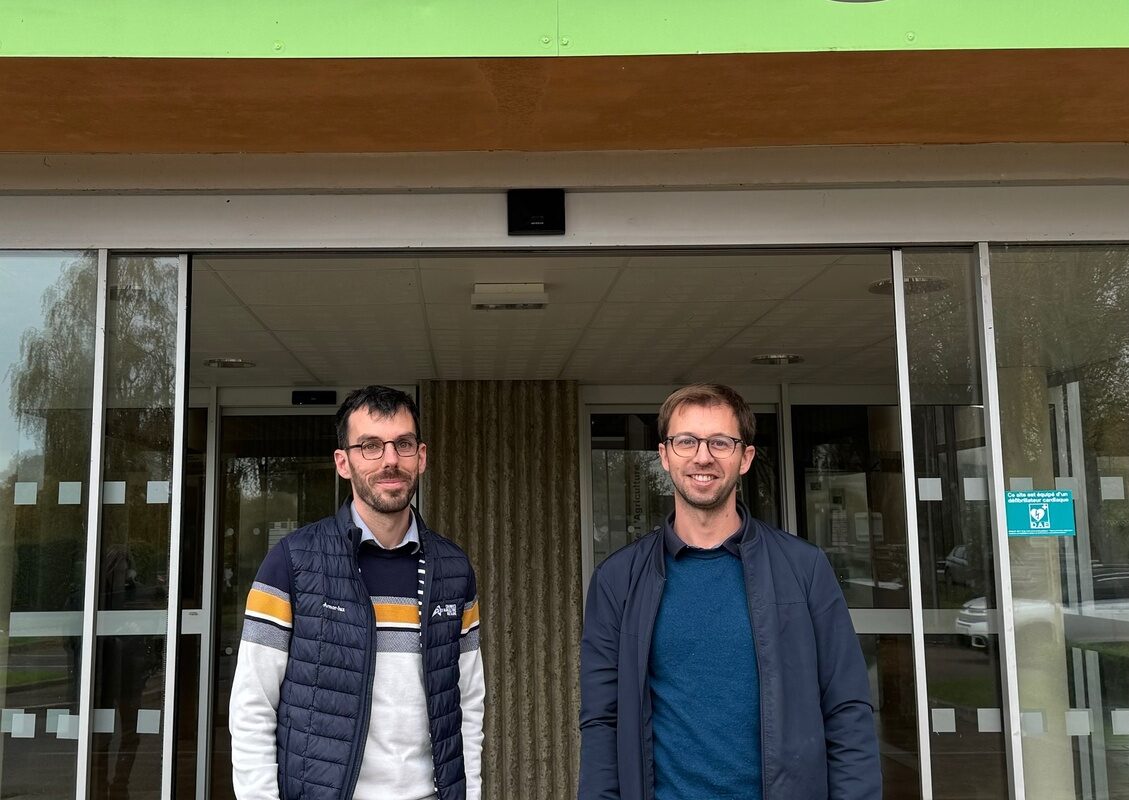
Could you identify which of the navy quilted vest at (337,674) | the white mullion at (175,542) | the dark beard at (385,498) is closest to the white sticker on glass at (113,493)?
the white mullion at (175,542)

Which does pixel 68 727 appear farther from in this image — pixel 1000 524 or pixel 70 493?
pixel 1000 524

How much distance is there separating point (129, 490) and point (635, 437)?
15.3 ft

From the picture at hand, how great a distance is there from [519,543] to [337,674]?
16.6 feet

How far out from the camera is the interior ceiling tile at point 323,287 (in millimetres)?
4027

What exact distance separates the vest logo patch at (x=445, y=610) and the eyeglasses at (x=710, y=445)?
2.08 feet

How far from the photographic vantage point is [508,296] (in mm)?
4375

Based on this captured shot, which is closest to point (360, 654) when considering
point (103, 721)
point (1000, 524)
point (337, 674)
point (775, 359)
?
point (337, 674)

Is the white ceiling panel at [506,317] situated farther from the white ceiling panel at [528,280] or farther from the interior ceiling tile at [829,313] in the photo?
the interior ceiling tile at [829,313]

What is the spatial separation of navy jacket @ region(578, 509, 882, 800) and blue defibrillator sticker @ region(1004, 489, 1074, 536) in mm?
1413

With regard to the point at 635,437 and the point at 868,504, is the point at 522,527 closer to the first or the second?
the point at 635,437

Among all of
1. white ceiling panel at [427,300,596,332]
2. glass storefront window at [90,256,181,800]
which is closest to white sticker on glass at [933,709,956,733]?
white ceiling panel at [427,300,596,332]

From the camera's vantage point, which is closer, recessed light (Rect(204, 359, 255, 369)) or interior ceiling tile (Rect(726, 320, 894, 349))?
interior ceiling tile (Rect(726, 320, 894, 349))

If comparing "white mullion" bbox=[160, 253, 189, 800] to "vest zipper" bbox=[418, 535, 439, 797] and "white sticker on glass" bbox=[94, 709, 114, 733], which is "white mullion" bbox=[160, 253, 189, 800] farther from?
"vest zipper" bbox=[418, 535, 439, 797]

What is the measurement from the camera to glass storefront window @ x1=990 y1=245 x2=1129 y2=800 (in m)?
3.31
